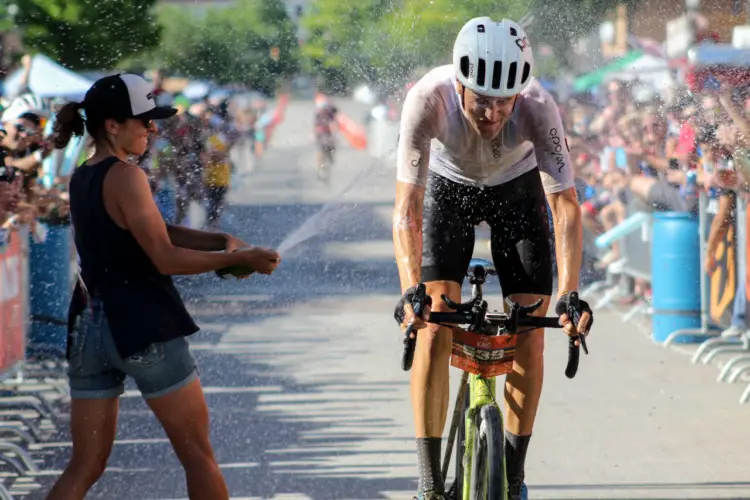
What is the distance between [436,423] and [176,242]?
46.0 inches

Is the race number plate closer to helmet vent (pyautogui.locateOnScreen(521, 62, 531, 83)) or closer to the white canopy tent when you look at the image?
helmet vent (pyautogui.locateOnScreen(521, 62, 531, 83))

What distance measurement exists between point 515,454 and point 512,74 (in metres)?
1.48

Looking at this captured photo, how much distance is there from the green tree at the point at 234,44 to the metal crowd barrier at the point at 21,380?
4.86m

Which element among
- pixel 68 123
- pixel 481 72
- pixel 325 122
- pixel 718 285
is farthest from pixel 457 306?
pixel 325 122

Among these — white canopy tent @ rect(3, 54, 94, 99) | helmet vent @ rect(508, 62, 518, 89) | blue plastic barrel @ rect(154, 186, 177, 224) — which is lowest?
blue plastic barrel @ rect(154, 186, 177, 224)

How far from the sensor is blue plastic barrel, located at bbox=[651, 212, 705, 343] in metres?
10.5

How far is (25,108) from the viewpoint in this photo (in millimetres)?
8766

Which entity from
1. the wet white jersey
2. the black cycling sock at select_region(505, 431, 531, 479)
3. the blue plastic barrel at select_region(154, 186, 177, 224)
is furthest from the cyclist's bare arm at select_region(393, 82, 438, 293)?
the blue plastic barrel at select_region(154, 186, 177, 224)

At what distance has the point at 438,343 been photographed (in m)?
4.85

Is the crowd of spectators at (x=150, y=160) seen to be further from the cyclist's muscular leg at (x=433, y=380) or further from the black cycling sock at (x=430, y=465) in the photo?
the black cycling sock at (x=430, y=465)

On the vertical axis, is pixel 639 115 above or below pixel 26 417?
above

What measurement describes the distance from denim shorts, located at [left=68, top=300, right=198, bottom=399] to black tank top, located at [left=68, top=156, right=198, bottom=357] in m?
0.03

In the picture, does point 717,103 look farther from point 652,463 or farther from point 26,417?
point 26,417

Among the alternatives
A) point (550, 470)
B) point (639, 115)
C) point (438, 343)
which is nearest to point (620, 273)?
point (639, 115)
